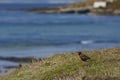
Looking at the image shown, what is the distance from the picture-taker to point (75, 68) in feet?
47.4

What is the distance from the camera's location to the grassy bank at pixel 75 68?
45.1 feet

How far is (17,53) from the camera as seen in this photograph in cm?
4181

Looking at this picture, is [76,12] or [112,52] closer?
[112,52]

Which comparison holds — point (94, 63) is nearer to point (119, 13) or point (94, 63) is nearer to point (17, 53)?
point (17, 53)

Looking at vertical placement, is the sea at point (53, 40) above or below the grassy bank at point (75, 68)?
above

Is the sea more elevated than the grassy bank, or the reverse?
the sea

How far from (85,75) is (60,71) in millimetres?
940

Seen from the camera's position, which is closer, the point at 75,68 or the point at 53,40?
the point at 75,68

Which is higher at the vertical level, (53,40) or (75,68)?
(53,40)

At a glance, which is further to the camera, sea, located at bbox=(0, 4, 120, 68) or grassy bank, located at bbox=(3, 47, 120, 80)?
sea, located at bbox=(0, 4, 120, 68)

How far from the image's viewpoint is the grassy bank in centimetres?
1374

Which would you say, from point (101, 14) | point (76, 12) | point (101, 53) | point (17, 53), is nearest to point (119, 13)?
point (101, 14)

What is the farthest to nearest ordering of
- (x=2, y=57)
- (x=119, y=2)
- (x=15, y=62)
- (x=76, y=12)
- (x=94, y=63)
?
(x=76, y=12)
(x=119, y=2)
(x=2, y=57)
(x=15, y=62)
(x=94, y=63)

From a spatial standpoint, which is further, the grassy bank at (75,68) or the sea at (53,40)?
the sea at (53,40)
